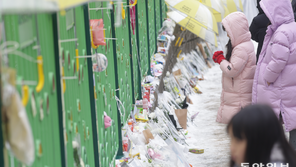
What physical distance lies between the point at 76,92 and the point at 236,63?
118 inches

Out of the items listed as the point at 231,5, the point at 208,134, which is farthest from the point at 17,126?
the point at 231,5

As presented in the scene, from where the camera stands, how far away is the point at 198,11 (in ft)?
21.7

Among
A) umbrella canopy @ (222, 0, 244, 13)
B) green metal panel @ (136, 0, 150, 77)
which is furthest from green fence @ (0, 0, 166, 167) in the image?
umbrella canopy @ (222, 0, 244, 13)

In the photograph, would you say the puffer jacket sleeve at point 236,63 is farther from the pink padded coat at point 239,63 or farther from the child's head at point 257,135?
the child's head at point 257,135

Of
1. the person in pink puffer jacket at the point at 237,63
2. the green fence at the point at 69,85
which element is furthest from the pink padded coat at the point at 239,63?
the green fence at the point at 69,85

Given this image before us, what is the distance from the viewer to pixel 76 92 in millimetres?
2332

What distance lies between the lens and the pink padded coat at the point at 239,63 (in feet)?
15.9

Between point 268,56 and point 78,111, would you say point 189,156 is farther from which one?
point 78,111

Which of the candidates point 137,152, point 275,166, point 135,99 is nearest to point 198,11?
point 135,99

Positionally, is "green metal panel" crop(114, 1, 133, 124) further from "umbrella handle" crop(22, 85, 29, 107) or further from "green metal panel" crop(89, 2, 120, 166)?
"umbrella handle" crop(22, 85, 29, 107)

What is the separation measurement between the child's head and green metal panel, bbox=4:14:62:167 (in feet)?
2.66

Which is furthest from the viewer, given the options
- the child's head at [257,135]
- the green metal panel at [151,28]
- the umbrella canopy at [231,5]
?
the umbrella canopy at [231,5]

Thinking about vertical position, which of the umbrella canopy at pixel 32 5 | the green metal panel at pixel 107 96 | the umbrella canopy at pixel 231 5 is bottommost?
the green metal panel at pixel 107 96

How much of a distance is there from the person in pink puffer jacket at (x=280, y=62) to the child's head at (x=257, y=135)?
2.54 m
